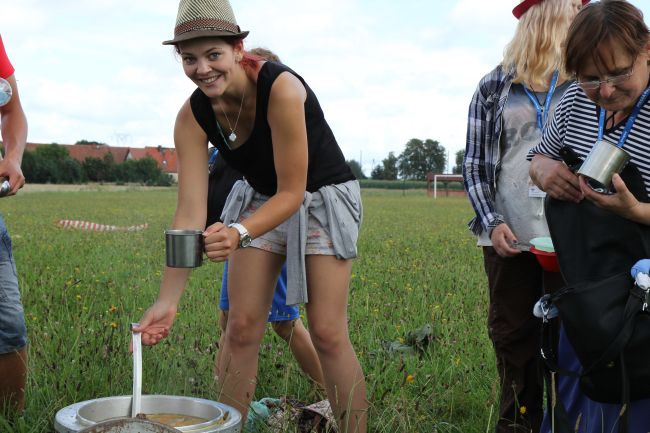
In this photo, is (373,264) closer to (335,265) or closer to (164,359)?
(164,359)

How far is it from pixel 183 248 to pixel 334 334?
2.98 ft

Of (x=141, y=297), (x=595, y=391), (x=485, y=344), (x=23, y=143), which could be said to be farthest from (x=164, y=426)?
(x=141, y=297)

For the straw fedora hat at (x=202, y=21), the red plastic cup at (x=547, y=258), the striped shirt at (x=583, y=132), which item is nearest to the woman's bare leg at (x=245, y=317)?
the straw fedora hat at (x=202, y=21)

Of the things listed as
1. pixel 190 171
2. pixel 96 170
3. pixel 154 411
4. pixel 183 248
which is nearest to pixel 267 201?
pixel 190 171

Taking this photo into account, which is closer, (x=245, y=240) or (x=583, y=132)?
(x=583, y=132)

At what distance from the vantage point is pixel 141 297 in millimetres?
6008

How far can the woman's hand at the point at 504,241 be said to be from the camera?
310 centimetres

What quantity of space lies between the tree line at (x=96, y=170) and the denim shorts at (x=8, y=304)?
77601 mm

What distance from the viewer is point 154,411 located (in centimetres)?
230

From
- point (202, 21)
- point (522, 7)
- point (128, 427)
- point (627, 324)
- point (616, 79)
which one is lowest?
point (128, 427)

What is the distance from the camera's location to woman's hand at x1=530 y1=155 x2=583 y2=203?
2.39 metres

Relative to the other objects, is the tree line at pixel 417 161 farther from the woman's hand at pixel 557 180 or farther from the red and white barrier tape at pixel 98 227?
the woman's hand at pixel 557 180

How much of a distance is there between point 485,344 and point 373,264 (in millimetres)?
4058

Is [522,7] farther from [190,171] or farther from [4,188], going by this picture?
[4,188]
